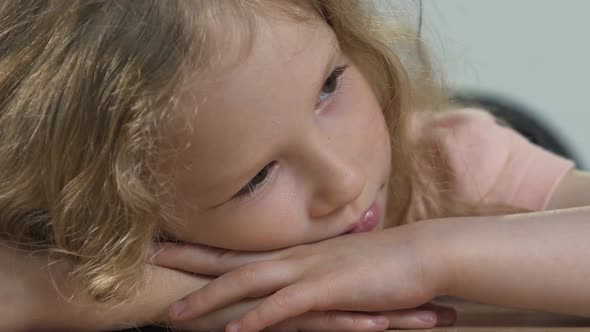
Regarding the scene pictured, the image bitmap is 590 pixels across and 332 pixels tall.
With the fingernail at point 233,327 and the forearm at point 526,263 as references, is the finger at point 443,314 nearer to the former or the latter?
the forearm at point 526,263

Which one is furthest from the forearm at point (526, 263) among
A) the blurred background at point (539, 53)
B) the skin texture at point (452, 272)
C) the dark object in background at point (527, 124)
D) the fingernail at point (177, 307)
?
the blurred background at point (539, 53)

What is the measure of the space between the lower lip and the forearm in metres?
0.10

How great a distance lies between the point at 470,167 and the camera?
1.13 meters

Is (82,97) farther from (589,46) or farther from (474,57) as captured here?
(589,46)

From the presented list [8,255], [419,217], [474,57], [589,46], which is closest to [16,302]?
[8,255]

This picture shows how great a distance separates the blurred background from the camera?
2.16m

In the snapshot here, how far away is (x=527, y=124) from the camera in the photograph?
151cm

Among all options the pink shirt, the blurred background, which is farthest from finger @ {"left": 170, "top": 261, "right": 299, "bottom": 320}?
the blurred background

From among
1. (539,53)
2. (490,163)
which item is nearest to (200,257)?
(490,163)

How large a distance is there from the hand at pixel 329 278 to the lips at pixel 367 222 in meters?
0.03

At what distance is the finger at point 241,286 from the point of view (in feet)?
2.82

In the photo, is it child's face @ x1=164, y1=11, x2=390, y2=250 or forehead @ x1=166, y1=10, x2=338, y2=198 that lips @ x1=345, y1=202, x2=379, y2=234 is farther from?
forehead @ x1=166, y1=10, x2=338, y2=198

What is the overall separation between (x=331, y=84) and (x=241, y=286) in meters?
0.21

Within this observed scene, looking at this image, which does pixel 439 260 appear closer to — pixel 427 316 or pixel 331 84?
pixel 427 316
